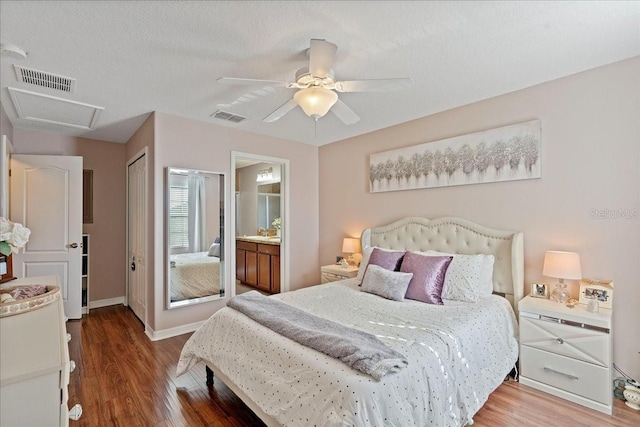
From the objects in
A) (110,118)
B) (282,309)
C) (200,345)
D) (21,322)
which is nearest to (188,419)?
(200,345)

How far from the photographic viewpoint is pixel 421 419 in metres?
1.64

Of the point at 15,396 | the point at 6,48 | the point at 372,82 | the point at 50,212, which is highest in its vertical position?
the point at 6,48

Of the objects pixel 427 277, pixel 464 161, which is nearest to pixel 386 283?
pixel 427 277

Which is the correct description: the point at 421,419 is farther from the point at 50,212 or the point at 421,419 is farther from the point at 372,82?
the point at 50,212

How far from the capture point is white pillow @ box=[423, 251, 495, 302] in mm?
2756

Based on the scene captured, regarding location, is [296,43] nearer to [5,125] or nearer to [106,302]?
[5,125]

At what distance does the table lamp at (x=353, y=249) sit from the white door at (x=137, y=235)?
102 inches

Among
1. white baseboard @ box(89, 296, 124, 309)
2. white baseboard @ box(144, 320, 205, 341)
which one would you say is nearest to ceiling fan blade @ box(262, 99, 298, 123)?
white baseboard @ box(144, 320, 205, 341)

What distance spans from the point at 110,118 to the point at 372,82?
3264 millimetres

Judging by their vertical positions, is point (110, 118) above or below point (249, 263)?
above

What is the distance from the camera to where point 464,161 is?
3320 mm

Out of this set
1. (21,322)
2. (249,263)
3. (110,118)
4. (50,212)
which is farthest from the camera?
(249,263)

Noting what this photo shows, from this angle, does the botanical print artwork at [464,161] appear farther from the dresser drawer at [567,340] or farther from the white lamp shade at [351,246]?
the dresser drawer at [567,340]

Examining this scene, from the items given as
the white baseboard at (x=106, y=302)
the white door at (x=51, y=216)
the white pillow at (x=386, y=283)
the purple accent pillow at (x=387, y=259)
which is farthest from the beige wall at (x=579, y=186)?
the white baseboard at (x=106, y=302)
